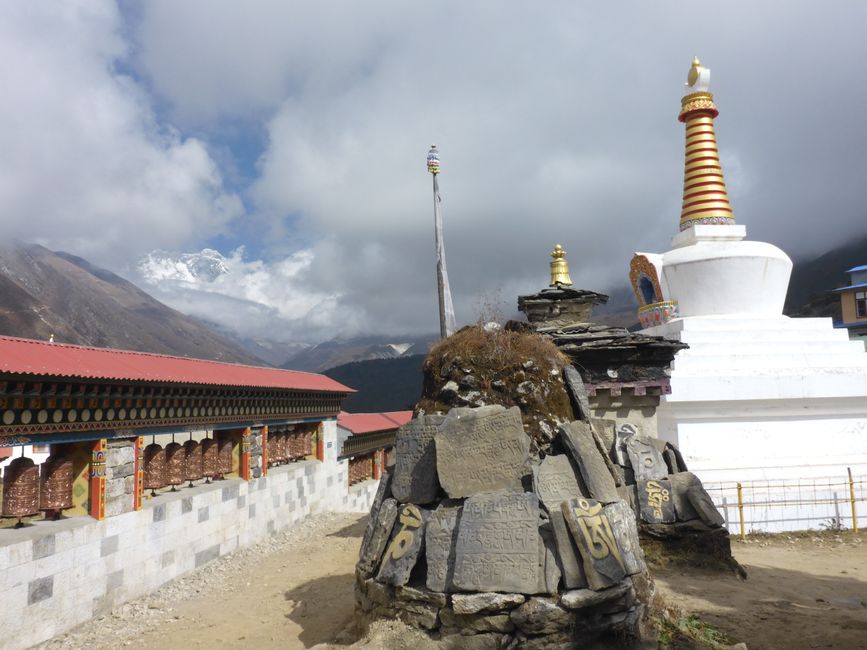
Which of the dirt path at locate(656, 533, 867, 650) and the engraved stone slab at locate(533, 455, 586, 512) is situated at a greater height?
the engraved stone slab at locate(533, 455, 586, 512)

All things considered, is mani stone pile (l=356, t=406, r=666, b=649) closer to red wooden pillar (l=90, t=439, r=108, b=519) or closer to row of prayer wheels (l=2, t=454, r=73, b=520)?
red wooden pillar (l=90, t=439, r=108, b=519)

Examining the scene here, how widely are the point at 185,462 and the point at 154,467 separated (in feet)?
3.51

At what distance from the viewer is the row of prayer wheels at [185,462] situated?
9938mm

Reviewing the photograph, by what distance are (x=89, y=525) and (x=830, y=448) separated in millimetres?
14942

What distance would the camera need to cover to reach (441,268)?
1579 cm

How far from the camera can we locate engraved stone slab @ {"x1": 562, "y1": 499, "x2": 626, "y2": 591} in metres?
5.54

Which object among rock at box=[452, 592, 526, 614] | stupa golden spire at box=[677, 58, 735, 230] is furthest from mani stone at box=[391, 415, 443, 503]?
stupa golden spire at box=[677, 58, 735, 230]


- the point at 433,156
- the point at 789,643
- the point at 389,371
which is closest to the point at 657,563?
the point at 789,643

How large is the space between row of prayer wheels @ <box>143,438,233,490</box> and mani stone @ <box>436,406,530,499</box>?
605 cm

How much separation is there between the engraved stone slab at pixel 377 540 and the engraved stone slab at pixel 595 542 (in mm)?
1976

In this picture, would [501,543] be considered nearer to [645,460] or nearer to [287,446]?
[645,460]

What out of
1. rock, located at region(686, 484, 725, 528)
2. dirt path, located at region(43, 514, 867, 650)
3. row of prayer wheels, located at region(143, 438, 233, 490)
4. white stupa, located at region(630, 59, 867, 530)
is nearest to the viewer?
dirt path, located at region(43, 514, 867, 650)

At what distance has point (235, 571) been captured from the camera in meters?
10.9

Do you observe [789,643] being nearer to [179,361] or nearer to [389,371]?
[179,361]
